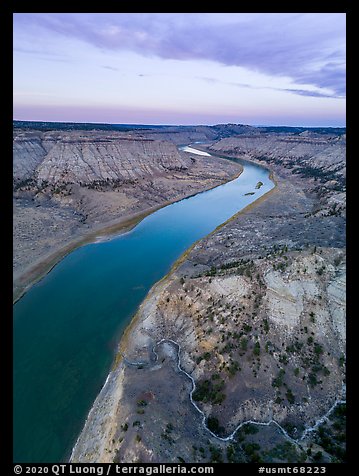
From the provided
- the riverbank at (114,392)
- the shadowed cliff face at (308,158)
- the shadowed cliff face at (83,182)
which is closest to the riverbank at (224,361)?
the riverbank at (114,392)

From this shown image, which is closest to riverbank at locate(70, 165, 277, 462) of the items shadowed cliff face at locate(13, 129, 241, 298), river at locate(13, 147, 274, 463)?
river at locate(13, 147, 274, 463)

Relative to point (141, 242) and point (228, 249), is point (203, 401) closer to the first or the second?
point (228, 249)

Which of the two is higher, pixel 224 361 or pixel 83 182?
pixel 83 182

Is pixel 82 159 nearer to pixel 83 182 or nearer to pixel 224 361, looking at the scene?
pixel 83 182

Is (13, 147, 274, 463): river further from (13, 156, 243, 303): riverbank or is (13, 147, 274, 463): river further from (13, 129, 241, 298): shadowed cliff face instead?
(13, 129, 241, 298): shadowed cliff face

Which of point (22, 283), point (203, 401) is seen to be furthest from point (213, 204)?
point (203, 401)

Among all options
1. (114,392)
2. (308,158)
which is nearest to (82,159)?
(114,392)

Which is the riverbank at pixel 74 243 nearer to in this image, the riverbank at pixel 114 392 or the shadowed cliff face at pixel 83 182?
the shadowed cliff face at pixel 83 182
